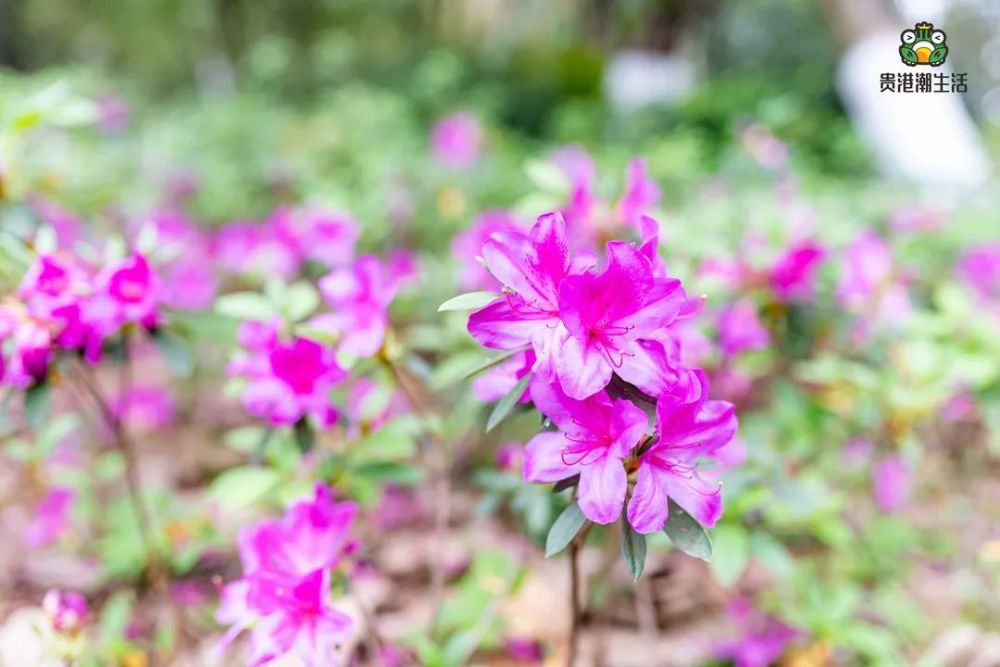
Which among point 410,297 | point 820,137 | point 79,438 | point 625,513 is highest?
point 625,513

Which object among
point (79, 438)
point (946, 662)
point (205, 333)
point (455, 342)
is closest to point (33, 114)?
point (205, 333)

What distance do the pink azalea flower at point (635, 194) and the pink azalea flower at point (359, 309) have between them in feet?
1.73

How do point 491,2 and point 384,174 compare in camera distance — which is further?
point 491,2

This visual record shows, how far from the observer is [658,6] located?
30.5 ft

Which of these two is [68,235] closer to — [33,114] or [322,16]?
[33,114]

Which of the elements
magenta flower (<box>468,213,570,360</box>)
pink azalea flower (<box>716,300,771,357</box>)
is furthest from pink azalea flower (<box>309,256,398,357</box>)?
pink azalea flower (<box>716,300,771,357</box>)

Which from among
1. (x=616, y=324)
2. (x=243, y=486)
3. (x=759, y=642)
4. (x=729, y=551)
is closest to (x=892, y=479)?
(x=759, y=642)

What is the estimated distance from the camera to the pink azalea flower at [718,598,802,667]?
1.50m

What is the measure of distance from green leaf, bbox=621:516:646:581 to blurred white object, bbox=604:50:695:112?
812 cm

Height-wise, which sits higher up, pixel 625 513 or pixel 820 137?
pixel 625 513

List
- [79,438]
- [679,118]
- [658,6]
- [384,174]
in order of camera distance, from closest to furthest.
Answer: [79,438]
[384,174]
[679,118]
[658,6]

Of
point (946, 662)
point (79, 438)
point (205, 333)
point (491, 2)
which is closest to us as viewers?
point (205, 333)

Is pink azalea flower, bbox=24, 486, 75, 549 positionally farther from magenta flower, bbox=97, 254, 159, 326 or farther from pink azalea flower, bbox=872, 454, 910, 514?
pink azalea flower, bbox=872, 454, 910, 514

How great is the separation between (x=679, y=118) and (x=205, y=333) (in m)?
6.55
